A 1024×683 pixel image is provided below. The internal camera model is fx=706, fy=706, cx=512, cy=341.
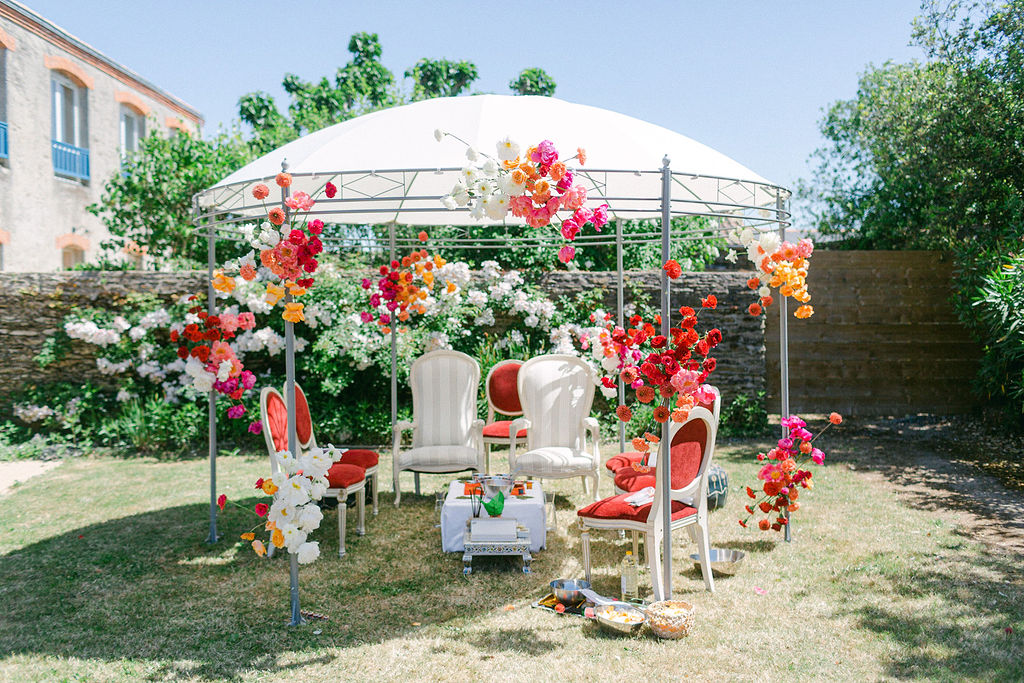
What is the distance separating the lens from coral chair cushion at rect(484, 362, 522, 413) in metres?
6.94

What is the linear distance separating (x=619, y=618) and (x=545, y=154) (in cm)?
232

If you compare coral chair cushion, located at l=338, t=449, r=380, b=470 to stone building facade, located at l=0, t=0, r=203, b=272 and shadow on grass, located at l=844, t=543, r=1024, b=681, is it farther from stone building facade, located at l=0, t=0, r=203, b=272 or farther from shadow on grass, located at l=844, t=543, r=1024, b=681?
stone building facade, located at l=0, t=0, r=203, b=272

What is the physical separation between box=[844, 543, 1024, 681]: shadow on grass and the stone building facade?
34.9 ft

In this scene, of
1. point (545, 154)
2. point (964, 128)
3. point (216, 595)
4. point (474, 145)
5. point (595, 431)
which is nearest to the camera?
point (545, 154)

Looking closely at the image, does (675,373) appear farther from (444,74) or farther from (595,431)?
(444,74)

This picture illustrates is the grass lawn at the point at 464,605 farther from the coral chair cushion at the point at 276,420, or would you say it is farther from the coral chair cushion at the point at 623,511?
the coral chair cushion at the point at 276,420

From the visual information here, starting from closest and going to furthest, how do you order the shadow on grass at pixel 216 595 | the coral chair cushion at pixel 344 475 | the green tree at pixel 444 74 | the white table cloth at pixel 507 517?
the shadow on grass at pixel 216 595 < the white table cloth at pixel 507 517 < the coral chair cushion at pixel 344 475 < the green tree at pixel 444 74

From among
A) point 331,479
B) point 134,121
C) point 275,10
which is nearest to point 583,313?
point 331,479

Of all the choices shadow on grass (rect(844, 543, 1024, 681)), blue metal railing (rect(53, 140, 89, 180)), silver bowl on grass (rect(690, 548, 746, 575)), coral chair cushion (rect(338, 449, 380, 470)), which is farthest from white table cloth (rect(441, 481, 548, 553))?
blue metal railing (rect(53, 140, 89, 180))

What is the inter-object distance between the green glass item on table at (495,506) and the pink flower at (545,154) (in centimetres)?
219

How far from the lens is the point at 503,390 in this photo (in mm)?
6969

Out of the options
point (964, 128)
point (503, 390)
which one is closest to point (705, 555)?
point (503, 390)

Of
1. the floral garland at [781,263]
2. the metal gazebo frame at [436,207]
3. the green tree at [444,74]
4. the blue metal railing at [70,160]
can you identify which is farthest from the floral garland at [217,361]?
the green tree at [444,74]

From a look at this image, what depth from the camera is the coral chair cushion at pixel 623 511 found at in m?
3.88
